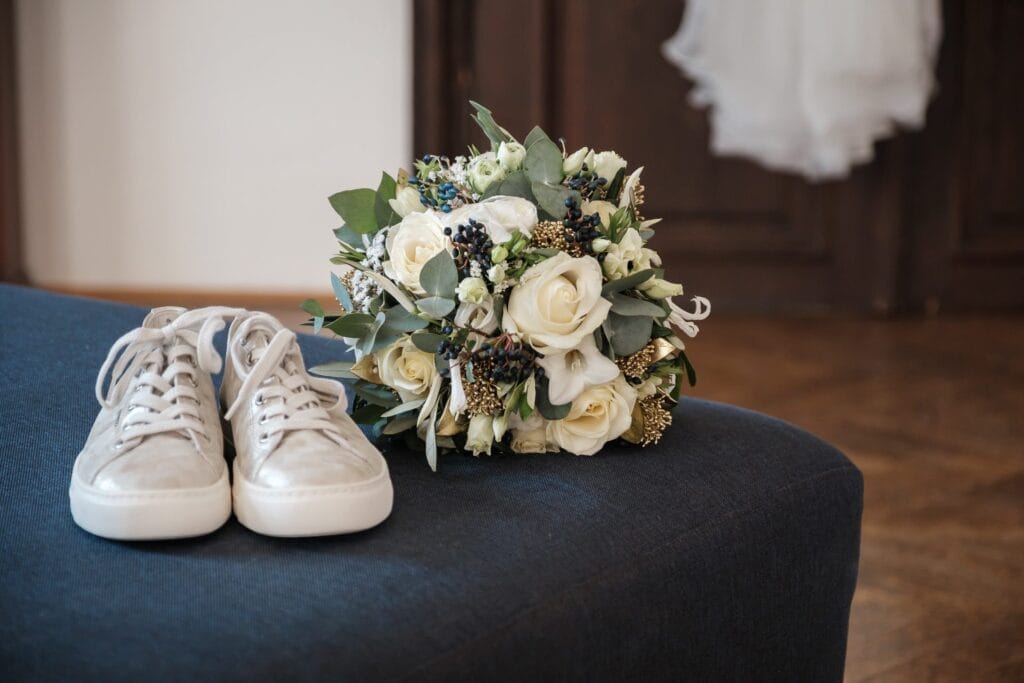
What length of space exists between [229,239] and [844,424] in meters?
1.80

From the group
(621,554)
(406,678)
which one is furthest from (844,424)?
(406,678)

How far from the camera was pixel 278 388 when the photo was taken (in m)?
0.74

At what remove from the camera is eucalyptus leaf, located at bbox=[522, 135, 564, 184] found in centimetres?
84

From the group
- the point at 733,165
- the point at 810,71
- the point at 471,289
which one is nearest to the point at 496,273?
→ the point at 471,289

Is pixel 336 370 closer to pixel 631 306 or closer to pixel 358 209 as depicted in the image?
pixel 358 209

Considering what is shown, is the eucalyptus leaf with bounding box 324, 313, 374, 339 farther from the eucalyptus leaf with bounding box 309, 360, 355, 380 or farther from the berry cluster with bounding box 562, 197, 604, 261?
the berry cluster with bounding box 562, 197, 604, 261

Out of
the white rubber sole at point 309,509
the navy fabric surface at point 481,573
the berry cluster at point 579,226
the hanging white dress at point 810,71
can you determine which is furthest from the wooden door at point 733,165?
the white rubber sole at point 309,509

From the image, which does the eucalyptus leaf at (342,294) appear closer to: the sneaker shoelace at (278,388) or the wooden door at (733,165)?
the sneaker shoelace at (278,388)

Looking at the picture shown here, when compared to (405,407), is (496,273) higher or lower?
higher

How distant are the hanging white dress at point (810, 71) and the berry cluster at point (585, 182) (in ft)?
6.36

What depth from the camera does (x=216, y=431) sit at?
2.37ft

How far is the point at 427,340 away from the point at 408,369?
1.5 inches

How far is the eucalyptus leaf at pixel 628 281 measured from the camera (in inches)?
31.7

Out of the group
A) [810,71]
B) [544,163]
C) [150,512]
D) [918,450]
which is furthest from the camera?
[810,71]
